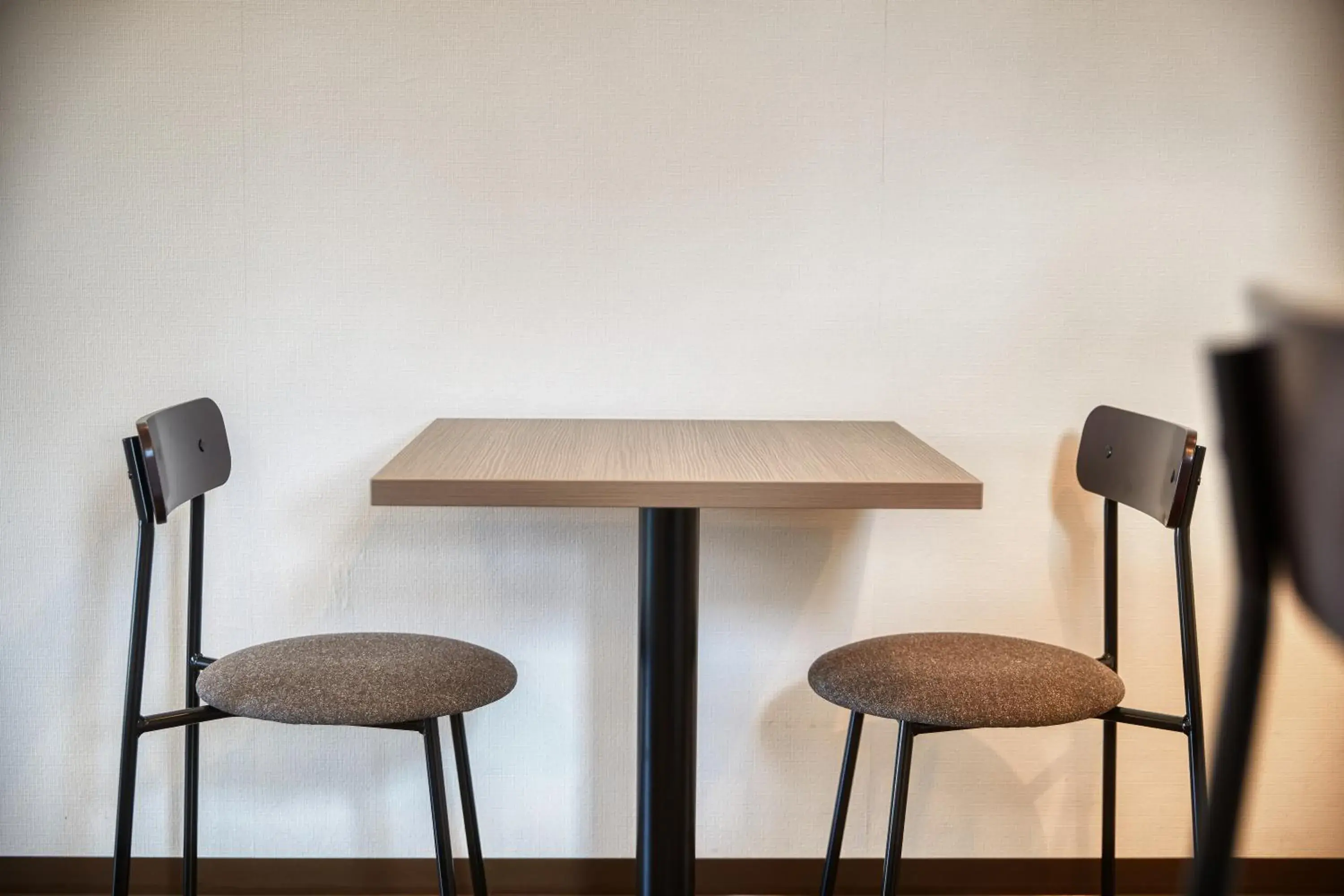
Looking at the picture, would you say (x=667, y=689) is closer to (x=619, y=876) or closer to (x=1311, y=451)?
(x=619, y=876)

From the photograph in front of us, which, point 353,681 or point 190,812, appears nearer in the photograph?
point 353,681

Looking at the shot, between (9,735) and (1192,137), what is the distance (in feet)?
8.16

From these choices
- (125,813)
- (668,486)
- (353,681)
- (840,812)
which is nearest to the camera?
(668,486)

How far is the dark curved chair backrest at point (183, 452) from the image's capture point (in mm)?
1691

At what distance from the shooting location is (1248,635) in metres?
0.55

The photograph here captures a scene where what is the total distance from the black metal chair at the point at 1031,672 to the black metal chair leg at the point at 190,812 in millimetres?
1087

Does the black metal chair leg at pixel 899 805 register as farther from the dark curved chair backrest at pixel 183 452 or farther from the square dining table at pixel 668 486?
the dark curved chair backrest at pixel 183 452

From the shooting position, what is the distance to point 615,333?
84.2 inches

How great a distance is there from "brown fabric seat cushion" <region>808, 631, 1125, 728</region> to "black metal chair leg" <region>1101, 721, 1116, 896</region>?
0.39 m

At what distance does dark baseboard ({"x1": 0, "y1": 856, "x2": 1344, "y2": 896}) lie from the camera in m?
2.20

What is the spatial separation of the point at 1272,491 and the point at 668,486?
869mm

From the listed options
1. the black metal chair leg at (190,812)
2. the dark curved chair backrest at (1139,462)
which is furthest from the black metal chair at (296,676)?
the dark curved chair backrest at (1139,462)

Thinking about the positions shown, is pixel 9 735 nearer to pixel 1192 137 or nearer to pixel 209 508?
pixel 209 508

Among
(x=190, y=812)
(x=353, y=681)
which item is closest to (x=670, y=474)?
(x=353, y=681)
